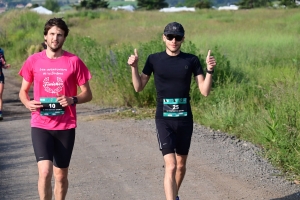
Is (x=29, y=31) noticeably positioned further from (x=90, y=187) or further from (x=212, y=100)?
(x=90, y=187)

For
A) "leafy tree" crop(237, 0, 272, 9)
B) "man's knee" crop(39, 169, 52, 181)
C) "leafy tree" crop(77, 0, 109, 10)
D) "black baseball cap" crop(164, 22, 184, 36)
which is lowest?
"leafy tree" crop(237, 0, 272, 9)

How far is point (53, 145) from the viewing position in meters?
6.05

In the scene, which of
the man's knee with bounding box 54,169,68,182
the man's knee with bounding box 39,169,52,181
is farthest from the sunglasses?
the man's knee with bounding box 39,169,52,181

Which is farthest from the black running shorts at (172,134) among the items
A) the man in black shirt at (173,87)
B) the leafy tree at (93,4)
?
the leafy tree at (93,4)

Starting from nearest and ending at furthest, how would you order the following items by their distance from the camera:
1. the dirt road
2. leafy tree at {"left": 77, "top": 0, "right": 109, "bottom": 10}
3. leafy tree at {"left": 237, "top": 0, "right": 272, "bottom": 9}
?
the dirt road, leafy tree at {"left": 77, "top": 0, "right": 109, "bottom": 10}, leafy tree at {"left": 237, "top": 0, "right": 272, "bottom": 9}

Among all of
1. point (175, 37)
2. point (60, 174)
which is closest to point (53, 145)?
point (60, 174)

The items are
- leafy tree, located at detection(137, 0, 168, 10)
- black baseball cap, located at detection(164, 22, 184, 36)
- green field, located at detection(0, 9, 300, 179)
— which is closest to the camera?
black baseball cap, located at detection(164, 22, 184, 36)

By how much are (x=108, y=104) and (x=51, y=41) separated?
30.7 feet

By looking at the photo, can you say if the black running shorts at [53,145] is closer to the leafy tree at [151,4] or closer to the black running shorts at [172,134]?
the black running shorts at [172,134]

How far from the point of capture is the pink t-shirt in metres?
5.95

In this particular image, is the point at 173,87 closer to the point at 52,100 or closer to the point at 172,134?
the point at 172,134

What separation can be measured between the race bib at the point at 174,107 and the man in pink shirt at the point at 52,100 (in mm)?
826

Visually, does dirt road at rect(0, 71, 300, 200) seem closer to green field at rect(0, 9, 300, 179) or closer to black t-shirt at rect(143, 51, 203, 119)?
green field at rect(0, 9, 300, 179)

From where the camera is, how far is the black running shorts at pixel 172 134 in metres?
6.44
